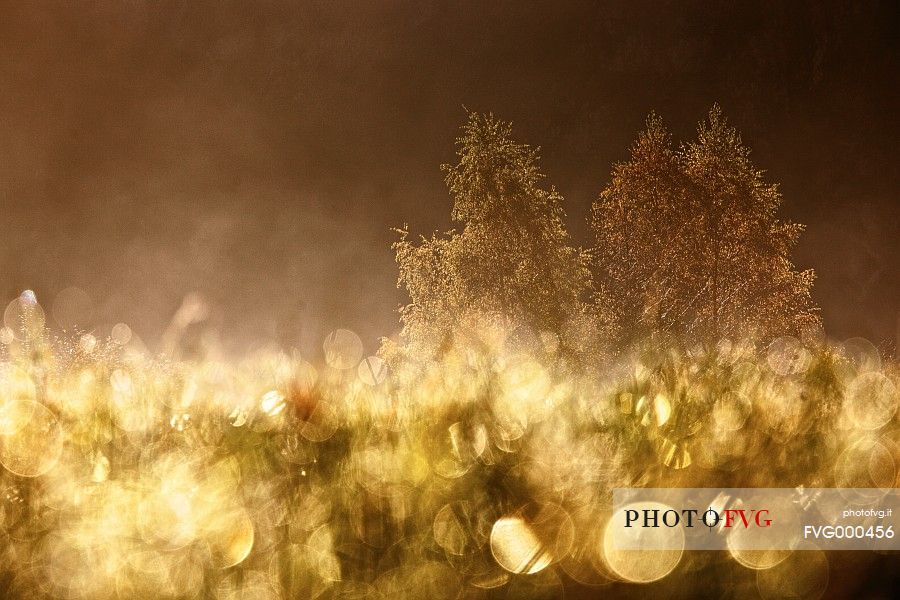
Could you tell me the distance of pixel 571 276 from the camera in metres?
21.9

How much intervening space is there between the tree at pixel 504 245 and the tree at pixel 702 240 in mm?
1703

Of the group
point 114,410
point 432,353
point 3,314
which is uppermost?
point 3,314

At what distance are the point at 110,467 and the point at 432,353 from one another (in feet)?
59.2

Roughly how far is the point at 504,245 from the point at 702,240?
6175mm

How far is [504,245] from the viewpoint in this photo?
2197 centimetres

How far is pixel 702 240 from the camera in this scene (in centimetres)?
2156

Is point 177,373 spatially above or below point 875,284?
below

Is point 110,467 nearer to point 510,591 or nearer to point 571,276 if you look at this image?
point 510,591

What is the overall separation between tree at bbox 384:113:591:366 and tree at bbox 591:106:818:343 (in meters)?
1.70

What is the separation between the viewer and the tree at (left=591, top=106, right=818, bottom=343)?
21.3 meters

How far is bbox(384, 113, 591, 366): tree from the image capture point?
71.1 ft

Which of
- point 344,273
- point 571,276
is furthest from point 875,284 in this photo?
point 344,273

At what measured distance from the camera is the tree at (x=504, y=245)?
21672mm

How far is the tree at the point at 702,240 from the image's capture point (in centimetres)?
2130
